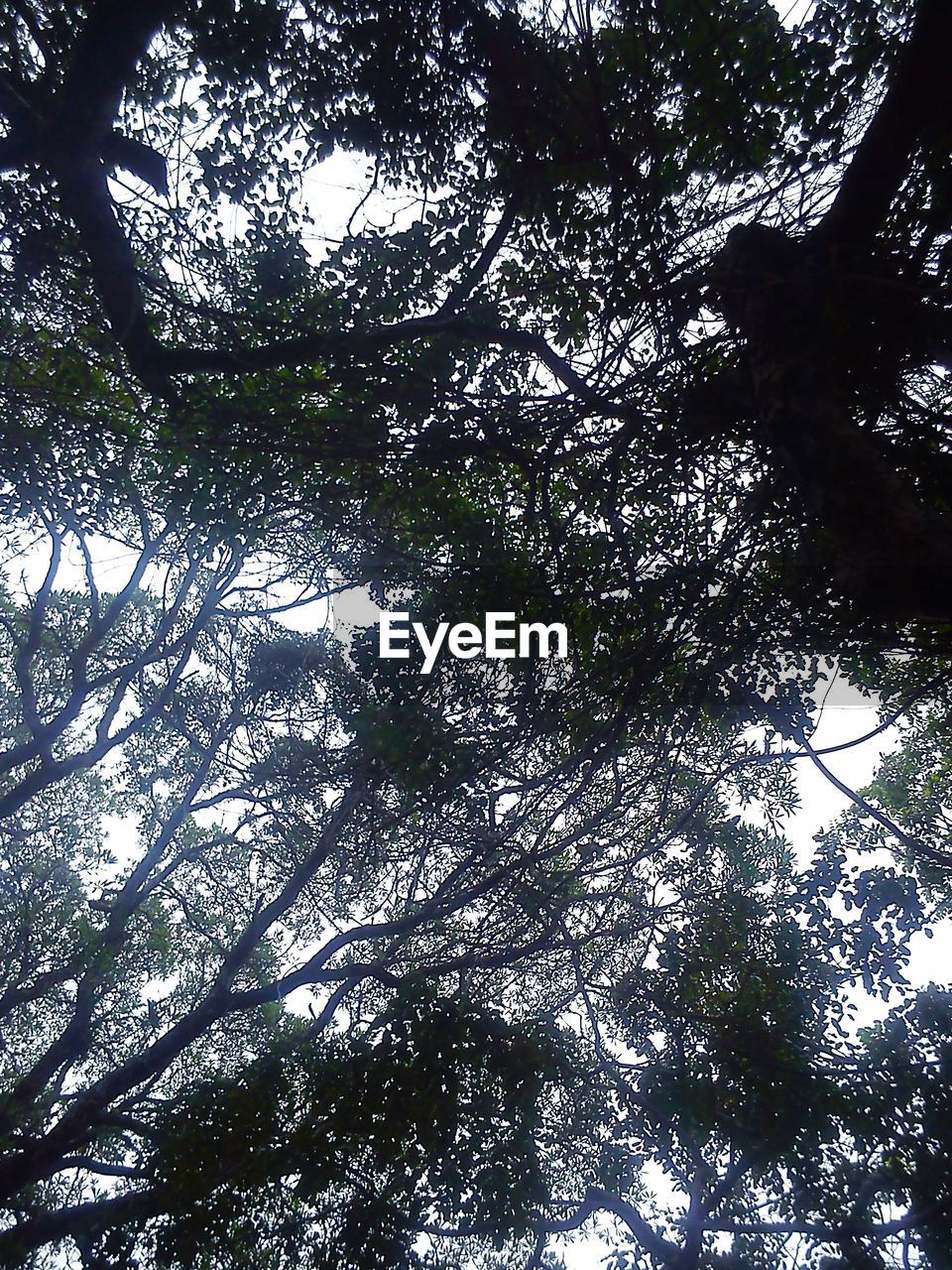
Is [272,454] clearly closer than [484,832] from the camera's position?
Yes

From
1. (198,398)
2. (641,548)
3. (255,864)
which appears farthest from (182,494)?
(255,864)

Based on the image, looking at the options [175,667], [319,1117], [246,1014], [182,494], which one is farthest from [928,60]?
[246,1014]

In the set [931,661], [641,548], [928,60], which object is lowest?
[931,661]

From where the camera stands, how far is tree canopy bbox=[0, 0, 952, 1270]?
3137mm

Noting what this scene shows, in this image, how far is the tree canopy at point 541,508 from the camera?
314 centimetres

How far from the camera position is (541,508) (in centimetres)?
392

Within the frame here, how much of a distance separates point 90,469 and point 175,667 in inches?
80.4

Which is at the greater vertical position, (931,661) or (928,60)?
(928,60)

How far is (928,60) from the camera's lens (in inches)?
103

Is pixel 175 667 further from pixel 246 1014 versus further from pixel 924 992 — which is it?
pixel 924 992

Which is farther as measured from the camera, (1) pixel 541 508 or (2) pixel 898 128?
(1) pixel 541 508

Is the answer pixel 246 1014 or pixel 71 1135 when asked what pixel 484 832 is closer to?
pixel 71 1135

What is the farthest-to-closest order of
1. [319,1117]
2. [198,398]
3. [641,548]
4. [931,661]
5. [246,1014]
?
[246,1014], [931,661], [641,548], [198,398], [319,1117]

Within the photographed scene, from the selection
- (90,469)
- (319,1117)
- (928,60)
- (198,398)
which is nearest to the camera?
(928,60)
